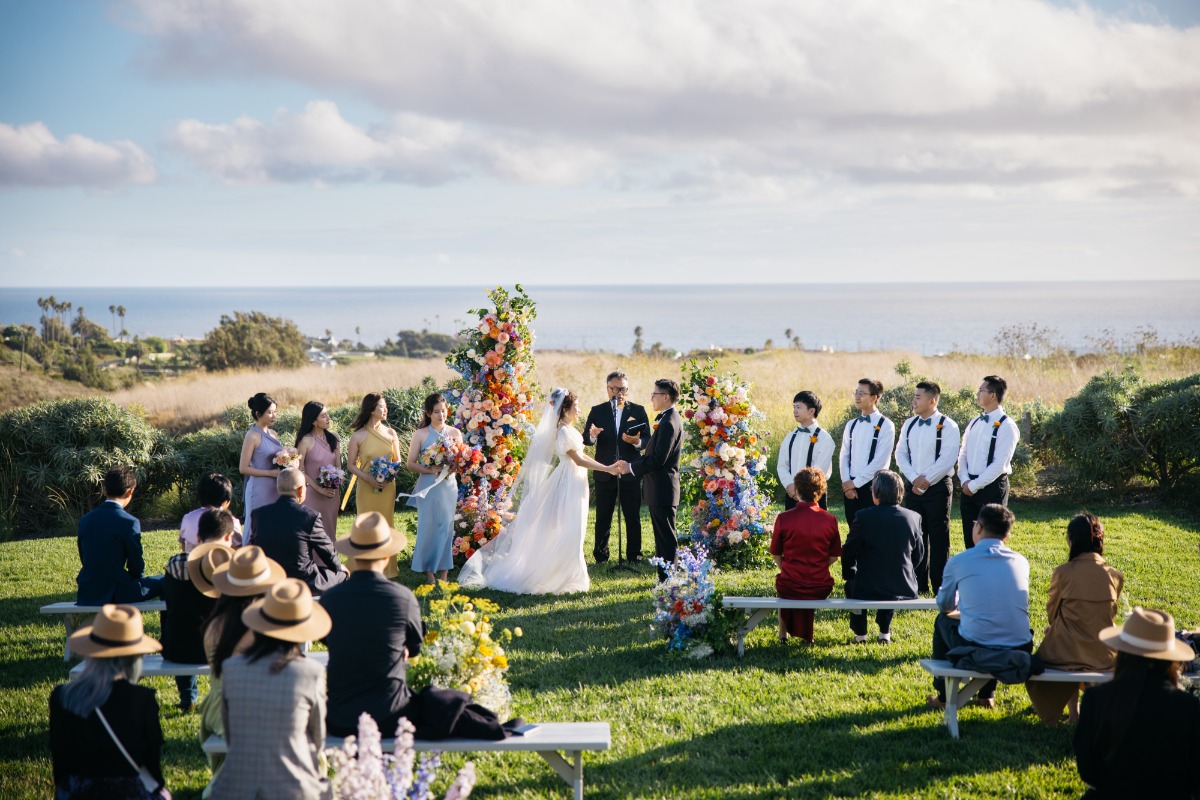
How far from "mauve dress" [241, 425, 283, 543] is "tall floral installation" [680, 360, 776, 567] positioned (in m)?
4.94

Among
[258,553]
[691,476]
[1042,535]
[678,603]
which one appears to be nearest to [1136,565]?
[1042,535]

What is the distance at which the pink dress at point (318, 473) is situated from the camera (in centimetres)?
1024

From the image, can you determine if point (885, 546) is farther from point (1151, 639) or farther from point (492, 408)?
point (492, 408)

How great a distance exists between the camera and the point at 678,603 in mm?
8234

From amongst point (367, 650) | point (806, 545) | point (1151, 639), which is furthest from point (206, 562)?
point (1151, 639)

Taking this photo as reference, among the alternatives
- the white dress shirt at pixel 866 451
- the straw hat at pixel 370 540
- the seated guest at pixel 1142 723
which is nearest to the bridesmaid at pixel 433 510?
the white dress shirt at pixel 866 451

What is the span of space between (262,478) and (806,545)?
5.86 m

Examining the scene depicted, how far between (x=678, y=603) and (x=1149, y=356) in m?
20.6

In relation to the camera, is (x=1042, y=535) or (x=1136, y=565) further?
(x=1042, y=535)

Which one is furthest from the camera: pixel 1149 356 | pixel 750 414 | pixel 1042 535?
pixel 1149 356

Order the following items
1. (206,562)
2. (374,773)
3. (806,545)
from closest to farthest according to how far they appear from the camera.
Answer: (374,773), (206,562), (806,545)

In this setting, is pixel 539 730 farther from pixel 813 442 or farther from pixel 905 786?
pixel 813 442

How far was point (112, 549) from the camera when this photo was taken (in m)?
7.76

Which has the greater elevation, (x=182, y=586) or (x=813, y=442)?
(x=813, y=442)
